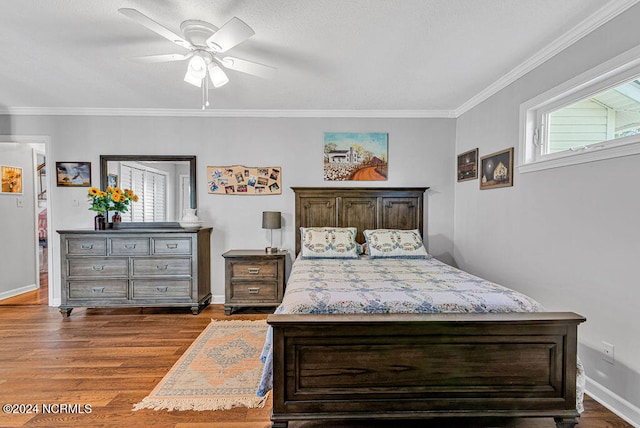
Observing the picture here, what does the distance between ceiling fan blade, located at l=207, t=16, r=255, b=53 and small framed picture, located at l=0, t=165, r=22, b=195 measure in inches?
161

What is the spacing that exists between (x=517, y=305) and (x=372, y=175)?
2.42 metres

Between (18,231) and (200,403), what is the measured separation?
14.0 ft

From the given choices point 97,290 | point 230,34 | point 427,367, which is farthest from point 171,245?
point 427,367

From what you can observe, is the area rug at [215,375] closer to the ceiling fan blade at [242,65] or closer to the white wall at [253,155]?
the white wall at [253,155]

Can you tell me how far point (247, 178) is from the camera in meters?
3.94

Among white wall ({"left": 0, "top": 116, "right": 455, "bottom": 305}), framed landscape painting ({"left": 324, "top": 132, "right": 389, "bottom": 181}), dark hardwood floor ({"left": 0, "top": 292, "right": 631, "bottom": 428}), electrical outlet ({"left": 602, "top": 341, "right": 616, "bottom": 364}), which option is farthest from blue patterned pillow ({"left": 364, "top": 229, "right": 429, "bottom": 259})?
electrical outlet ({"left": 602, "top": 341, "right": 616, "bottom": 364})

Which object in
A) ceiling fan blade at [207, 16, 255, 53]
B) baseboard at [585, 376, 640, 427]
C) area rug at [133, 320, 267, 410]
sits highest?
ceiling fan blade at [207, 16, 255, 53]

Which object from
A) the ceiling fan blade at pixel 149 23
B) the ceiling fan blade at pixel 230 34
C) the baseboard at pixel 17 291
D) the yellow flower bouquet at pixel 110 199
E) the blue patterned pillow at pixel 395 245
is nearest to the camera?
the ceiling fan blade at pixel 149 23

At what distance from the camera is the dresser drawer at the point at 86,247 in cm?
347

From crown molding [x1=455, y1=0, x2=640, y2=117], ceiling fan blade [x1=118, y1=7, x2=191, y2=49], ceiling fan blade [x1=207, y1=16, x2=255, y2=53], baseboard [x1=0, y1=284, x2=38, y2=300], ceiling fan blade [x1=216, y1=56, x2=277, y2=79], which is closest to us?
ceiling fan blade [x1=118, y1=7, x2=191, y2=49]

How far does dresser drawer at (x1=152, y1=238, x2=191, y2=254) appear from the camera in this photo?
3520 mm

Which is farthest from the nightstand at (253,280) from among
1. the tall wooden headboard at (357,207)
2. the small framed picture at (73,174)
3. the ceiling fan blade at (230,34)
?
the ceiling fan blade at (230,34)

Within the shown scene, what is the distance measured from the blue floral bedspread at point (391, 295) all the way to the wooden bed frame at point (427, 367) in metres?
0.10

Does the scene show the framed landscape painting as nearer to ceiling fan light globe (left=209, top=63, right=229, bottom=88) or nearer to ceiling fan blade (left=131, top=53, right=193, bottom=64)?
ceiling fan light globe (left=209, top=63, right=229, bottom=88)
